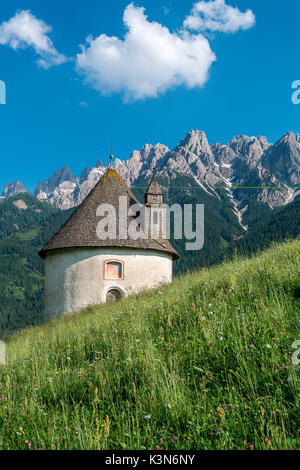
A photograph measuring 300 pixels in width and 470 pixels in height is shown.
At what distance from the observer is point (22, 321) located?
130 m

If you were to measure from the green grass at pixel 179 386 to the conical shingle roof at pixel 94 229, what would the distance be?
49.6 ft

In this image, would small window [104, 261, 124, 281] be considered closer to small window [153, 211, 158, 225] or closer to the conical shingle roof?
the conical shingle roof

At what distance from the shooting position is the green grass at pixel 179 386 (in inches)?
144

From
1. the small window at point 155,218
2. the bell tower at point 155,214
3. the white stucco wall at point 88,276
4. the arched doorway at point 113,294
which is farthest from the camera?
the small window at point 155,218

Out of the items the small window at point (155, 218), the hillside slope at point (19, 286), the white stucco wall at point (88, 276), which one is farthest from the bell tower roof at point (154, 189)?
the hillside slope at point (19, 286)

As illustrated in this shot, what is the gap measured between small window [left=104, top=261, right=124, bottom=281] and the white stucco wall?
21 centimetres

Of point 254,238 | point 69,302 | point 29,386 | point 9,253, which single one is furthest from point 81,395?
point 9,253

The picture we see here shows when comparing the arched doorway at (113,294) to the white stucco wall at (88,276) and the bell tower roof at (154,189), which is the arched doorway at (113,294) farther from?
the bell tower roof at (154,189)

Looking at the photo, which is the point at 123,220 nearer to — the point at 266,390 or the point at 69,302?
the point at 69,302

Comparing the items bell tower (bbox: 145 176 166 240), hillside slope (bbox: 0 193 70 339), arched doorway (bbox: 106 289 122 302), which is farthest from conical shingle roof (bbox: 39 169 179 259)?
hillside slope (bbox: 0 193 70 339)

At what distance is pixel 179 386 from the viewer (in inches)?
171

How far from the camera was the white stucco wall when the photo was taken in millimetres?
21766

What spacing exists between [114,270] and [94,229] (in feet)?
8.62
